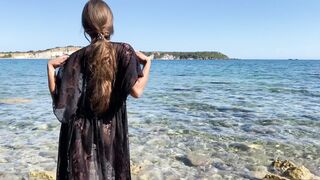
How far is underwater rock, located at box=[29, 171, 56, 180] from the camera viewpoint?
6.69 m

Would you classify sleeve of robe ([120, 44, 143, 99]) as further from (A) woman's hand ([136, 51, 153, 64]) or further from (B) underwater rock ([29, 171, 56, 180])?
(B) underwater rock ([29, 171, 56, 180])

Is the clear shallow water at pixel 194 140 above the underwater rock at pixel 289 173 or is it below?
below

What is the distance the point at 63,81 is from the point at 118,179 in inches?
40.3

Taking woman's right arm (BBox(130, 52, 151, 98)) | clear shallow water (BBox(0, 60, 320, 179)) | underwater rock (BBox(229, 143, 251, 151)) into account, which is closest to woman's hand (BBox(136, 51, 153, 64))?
woman's right arm (BBox(130, 52, 151, 98))

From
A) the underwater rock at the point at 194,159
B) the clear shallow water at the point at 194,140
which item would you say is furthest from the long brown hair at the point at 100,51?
the underwater rock at the point at 194,159

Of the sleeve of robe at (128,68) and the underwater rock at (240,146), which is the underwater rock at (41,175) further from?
the underwater rock at (240,146)

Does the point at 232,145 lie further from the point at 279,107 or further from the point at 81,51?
the point at 279,107

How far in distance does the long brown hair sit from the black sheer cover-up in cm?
6

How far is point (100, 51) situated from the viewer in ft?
11.0

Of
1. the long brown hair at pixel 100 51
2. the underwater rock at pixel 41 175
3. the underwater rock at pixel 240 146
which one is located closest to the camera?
the long brown hair at pixel 100 51

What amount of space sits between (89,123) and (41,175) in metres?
3.59

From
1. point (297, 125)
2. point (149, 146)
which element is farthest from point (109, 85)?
point (297, 125)

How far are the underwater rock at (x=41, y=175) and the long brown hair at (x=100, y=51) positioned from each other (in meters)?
3.67

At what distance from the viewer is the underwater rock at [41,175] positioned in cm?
669
